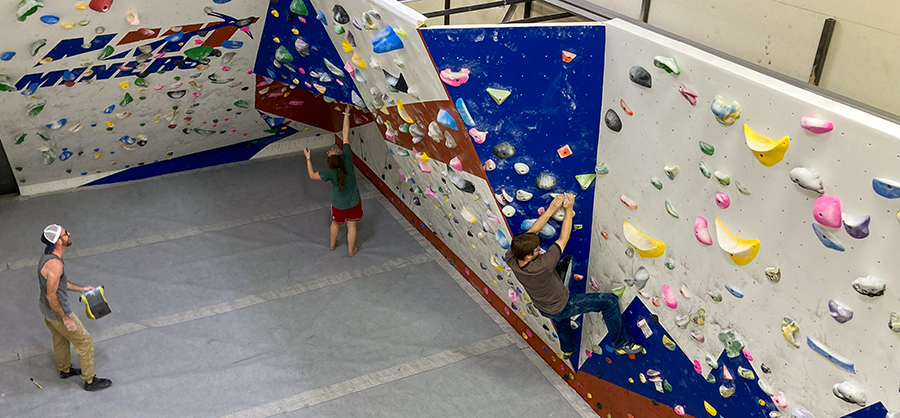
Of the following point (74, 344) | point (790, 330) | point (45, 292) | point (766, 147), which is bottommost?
point (74, 344)

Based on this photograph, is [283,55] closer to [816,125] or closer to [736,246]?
[736,246]

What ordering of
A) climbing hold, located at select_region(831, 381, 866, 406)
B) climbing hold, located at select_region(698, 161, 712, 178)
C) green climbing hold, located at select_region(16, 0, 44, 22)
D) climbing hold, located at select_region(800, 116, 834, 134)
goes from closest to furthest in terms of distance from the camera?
1. climbing hold, located at select_region(800, 116, 834, 134)
2. climbing hold, located at select_region(831, 381, 866, 406)
3. climbing hold, located at select_region(698, 161, 712, 178)
4. green climbing hold, located at select_region(16, 0, 44, 22)

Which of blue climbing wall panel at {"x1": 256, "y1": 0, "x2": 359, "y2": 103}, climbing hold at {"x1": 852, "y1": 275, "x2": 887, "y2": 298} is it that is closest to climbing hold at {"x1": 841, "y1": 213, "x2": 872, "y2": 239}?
climbing hold at {"x1": 852, "y1": 275, "x2": 887, "y2": 298}

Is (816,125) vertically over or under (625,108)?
over

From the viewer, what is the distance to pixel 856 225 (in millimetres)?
2006

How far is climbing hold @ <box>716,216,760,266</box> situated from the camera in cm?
244

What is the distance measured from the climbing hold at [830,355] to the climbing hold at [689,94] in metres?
0.88

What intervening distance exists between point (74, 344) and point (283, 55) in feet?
7.18

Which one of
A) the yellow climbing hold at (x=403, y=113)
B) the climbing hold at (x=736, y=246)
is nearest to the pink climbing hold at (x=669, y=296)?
the climbing hold at (x=736, y=246)

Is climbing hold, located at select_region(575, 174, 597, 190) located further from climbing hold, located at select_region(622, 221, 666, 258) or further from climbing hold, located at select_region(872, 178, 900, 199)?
climbing hold, located at select_region(872, 178, 900, 199)

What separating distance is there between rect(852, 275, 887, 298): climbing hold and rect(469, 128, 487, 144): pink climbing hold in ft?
4.74

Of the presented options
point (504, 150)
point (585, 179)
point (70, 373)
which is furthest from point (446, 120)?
point (70, 373)

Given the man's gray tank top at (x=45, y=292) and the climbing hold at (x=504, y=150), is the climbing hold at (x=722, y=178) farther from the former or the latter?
the man's gray tank top at (x=45, y=292)

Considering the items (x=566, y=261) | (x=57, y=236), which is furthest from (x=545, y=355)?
(x=57, y=236)
